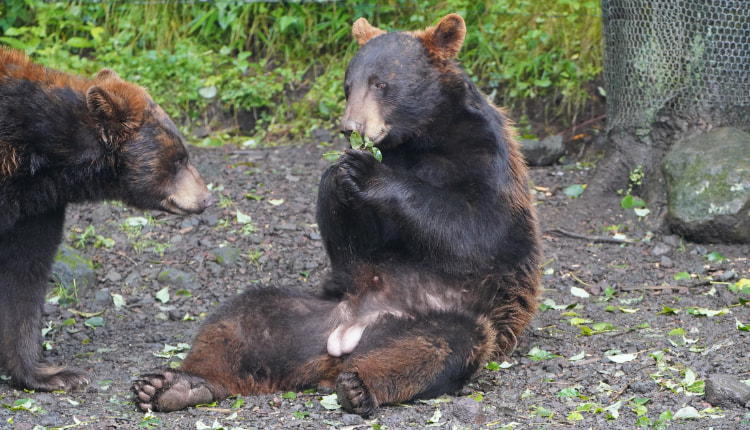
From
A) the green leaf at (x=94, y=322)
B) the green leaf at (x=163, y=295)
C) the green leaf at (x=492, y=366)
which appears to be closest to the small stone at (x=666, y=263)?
the green leaf at (x=492, y=366)

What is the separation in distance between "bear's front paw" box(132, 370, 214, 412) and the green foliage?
18.8 feet

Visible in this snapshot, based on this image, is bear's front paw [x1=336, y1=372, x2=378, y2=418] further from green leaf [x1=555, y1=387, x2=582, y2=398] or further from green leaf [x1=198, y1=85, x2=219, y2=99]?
green leaf [x1=198, y1=85, x2=219, y2=99]

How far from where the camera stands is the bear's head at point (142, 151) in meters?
5.80

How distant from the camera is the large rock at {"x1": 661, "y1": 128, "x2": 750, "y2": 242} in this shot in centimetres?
793

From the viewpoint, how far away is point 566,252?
835 cm

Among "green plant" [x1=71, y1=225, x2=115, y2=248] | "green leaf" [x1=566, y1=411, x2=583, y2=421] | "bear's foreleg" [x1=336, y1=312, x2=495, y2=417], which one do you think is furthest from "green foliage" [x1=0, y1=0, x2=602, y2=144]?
"green leaf" [x1=566, y1=411, x2=583, y2=421]

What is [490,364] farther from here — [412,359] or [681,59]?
[681,59]

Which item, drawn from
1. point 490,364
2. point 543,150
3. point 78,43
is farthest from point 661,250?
point 78,43

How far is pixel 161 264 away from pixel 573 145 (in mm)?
4624

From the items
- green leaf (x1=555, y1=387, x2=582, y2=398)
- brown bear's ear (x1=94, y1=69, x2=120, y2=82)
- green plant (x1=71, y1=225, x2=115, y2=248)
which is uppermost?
brown bear's ear (x1=94, y1=69, x2=120, y2=82)

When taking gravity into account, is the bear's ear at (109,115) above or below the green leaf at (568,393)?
above

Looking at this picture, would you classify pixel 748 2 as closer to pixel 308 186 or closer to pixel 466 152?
pixel 466 152

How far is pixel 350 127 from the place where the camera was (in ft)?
19.3

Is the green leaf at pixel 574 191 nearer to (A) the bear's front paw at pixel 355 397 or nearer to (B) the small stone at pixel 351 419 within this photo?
(A) the bear's front paw at pixel 355 397
